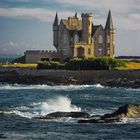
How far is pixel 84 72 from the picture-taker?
9575 centimetres

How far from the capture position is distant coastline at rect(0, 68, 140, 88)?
93.1 metres

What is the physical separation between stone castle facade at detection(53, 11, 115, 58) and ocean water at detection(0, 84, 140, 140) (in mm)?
40457

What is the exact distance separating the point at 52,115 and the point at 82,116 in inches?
95.0

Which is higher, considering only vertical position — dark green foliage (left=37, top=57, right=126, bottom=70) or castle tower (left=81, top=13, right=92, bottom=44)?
castle tower (left=81, top=13, right=92, bottom=44)

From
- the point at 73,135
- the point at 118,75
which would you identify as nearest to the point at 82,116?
the point at 73,135

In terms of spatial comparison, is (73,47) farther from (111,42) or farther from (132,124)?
(132,124)

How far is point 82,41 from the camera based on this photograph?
118 meters

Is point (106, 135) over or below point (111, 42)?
below

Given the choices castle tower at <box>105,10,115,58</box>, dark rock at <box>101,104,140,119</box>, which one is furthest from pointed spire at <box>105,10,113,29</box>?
dark rock at <box>101,104,140,119</box>

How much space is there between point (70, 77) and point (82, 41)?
23600 millimetres

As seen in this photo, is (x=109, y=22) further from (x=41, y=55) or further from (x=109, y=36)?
(x=41, y=55)

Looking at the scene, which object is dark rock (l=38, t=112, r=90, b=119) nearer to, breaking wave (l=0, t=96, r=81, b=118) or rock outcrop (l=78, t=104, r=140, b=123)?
rock outcrop (l=78, t=104, r=140, b=123)

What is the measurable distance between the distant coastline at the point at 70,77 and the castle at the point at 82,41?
66.2 ft

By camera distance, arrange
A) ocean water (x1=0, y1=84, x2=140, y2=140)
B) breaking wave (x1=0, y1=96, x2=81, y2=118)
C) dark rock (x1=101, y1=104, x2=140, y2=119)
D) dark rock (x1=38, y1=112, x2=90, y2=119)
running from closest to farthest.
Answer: ocean water (x1=0, y1=84, x2=140, y2=140) → dark rock (x1=101, y1=104, x2=140, y2=119) → dark rock (x1=38, y1=112, x2=90, y2=119) → breaking wave (x1=0, y1=96, x2=81, y2=118)
